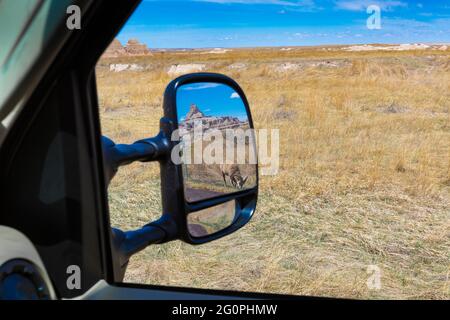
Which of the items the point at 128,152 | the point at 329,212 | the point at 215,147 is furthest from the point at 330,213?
the point at 128,152

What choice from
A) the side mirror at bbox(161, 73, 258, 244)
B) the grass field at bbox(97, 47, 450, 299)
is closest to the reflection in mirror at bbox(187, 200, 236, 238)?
the side mirror at bbox(161, 73, 258, 244)

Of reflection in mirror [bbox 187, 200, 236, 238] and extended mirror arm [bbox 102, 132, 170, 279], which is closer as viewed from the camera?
extended mirror arm [bbox 102, 132, 170, 279]

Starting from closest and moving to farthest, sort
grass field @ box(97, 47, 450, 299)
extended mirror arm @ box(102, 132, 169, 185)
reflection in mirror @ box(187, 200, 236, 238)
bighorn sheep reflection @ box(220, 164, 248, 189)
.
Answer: extended mirror arm @ box(102, 132, 169, 185)
reflection in mirror @ box(187, 200, 236, 238)
bighorn sheep reflection @ box(220, 164, 248, 189)
grass field @ box(97, 47, 450, 299)

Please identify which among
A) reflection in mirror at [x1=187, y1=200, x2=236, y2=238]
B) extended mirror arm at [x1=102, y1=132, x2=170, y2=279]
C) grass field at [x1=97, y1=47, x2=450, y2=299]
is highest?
extended mirror arm at [x1=102, y1=132, x2=170, y2=279]

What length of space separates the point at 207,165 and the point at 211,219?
17cm

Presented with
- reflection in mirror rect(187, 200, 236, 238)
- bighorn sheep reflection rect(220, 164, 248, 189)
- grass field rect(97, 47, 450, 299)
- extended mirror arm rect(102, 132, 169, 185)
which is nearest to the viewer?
extended mirror arm rect(102, 132, 169, 185)

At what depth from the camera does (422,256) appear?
349cm

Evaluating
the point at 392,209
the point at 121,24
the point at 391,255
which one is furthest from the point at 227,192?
the point at 392,209

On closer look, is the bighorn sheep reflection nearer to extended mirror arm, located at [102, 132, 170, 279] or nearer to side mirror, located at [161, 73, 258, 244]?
side mirror, located at [161, 73, 258, 244]

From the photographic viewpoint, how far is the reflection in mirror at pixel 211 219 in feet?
3.26

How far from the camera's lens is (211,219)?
112 cm

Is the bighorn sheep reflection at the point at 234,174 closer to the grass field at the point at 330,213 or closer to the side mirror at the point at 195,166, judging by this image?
the side mirror at the point at 195,166

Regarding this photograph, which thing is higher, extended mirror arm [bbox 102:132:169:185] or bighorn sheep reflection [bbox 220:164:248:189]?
extended mirror arm [bbox 102:132:169:185]

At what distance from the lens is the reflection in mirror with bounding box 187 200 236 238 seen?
99cm
